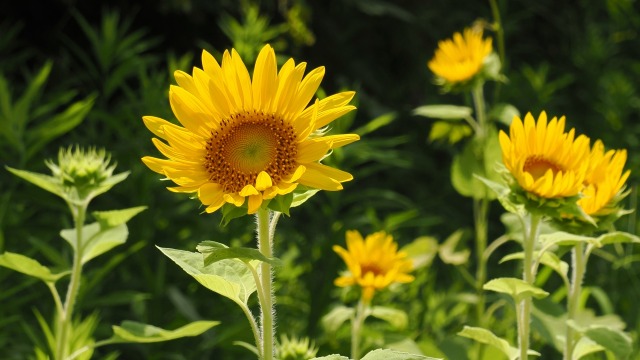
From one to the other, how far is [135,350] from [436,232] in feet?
4.59

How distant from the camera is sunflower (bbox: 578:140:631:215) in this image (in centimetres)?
110

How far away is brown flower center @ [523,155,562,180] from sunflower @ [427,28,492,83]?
25.1 inches

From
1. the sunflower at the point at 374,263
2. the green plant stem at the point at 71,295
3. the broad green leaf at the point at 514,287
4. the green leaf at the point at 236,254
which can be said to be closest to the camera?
the green leaf at the point at 236,254

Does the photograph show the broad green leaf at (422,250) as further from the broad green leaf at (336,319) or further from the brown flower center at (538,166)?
the brown flower center at (538,166)

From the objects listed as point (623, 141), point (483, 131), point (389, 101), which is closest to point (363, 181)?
point (389, 101)

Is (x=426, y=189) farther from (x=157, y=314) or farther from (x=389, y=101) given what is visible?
(x=157, y=314)

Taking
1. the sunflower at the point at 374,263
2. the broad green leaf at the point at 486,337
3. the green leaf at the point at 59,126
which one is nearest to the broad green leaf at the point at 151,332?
the broad green leaf at the point at 486,337

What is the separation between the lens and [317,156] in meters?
0.86

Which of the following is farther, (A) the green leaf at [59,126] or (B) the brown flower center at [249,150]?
(A) the green leaf at [59,126]

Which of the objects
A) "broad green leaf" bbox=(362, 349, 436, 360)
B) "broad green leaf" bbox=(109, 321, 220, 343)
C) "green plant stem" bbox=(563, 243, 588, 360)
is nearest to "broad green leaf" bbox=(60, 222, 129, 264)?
"broad green leaf" bbox=(109, 321, 220, 343)

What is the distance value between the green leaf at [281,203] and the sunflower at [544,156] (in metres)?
0.29

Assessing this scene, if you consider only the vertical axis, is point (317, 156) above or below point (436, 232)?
below

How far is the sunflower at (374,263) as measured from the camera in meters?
1.52

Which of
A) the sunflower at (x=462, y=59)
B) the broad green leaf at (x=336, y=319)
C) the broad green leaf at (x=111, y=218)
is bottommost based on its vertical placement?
the broad green leaf at (x=111, y=218)
